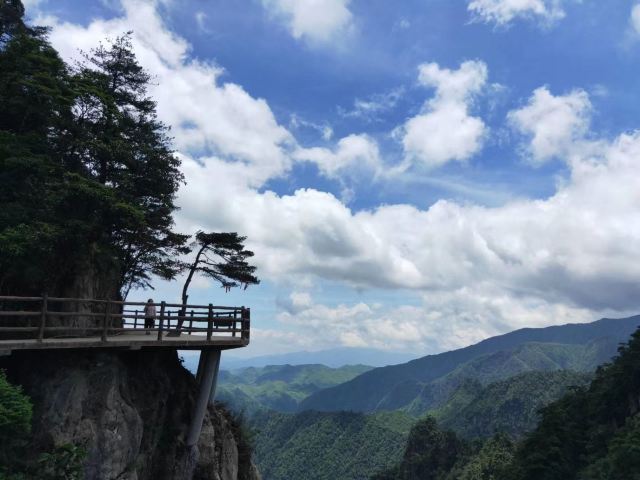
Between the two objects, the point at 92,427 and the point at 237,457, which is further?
the point at 237,457

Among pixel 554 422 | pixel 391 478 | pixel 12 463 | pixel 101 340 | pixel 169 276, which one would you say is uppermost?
pixel 169 276

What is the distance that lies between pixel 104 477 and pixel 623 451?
53181 millimetres

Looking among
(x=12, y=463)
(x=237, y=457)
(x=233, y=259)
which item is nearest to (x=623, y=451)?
(x=237, y=457)

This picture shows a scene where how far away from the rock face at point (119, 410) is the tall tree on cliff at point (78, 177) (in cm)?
428

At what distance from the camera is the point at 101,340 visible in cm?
1634

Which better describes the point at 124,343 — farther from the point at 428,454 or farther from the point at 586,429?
the point at 428,454

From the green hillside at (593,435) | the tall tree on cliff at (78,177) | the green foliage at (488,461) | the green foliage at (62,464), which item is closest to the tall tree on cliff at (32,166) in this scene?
the tall tree on cliff at (78,177)

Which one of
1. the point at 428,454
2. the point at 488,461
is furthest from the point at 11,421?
the point at 428,454

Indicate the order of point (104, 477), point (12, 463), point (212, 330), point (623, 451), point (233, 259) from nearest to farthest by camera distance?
point (12, 463), point (104, 477), point (212, 330), point (233, 259), point (623, 451)

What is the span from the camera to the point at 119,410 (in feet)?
56.6

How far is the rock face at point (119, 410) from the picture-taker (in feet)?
51.6

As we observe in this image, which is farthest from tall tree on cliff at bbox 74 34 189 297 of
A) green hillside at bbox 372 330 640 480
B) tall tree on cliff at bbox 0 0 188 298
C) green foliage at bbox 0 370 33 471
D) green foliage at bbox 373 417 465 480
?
green foliage at bbox 373 417 465 480

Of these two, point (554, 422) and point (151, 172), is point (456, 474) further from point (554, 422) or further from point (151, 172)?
point (151, 172)

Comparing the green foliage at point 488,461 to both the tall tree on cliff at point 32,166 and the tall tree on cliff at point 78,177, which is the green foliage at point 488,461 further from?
the tall tree on cliff at point 32,166
